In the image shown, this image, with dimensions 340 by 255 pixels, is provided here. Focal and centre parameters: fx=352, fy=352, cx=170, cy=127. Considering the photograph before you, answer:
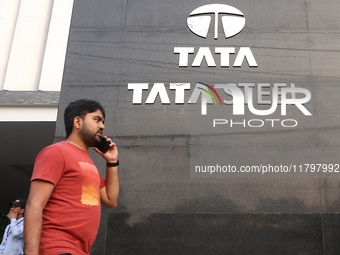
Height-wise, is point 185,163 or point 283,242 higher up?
point 185,163

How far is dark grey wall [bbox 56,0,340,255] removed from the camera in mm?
3729

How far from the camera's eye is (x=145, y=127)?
4.26 meters

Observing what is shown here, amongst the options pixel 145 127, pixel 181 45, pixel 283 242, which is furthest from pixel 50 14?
pixel 283 242

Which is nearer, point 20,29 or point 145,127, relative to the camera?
point 145,127

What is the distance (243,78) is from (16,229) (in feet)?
11.2

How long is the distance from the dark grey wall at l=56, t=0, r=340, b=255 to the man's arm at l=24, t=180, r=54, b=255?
2047 mm

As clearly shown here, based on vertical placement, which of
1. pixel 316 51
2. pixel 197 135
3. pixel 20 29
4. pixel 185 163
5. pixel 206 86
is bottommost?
pixel 185 163

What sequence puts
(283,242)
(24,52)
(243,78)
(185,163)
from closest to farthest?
(283,242)
(185,163)
(243,78)
(24,52)

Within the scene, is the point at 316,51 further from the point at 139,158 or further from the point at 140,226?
the point at 140,226

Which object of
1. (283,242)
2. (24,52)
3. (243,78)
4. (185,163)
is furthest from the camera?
(24,52)

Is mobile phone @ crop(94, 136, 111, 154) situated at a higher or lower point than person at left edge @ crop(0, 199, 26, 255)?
higher

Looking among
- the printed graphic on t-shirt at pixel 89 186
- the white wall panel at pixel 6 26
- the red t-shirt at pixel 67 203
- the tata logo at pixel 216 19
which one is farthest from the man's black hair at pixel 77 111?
the white wall panel at pixel 6 26

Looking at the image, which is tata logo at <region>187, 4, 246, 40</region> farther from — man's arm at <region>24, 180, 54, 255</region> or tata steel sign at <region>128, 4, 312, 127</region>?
man's arm at <region>24, 180, 54, 255</region>

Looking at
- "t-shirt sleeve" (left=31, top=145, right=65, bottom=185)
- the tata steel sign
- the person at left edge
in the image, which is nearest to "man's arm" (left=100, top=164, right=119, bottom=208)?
"t-shirt sleeve" (left=31, top=145, right=65, bottom=185)
